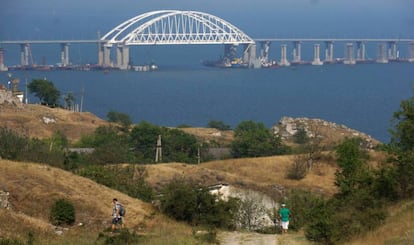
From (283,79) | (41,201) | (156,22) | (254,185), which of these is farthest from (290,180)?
(156,22)

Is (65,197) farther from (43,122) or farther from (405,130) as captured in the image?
(43,122)

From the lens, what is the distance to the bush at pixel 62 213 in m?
11.9

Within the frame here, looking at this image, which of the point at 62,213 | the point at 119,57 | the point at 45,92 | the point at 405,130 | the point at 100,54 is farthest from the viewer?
the point at 100,54

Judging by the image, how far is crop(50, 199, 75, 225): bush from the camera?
11914 mm

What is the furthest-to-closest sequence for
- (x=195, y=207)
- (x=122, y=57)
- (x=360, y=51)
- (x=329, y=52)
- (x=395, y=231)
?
(x=360, y=51)
(x=329, y=52)
(x=122, y=57)
(x=195, y=207)
(x=395, y=231)

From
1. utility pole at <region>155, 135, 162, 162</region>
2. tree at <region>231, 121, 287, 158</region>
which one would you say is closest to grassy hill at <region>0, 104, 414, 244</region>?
utility pole at <region>155, 135, 162, 162</region>

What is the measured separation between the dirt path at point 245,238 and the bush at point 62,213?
2099 millimetres

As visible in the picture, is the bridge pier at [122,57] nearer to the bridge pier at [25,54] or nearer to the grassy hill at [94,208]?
the bridge pier at [25,54]

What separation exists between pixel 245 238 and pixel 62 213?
8.57 feet

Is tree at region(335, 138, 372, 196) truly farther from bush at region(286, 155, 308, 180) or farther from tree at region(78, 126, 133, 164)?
tree at region(78, 126, 133, 164)

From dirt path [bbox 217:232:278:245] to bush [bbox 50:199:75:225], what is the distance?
210cm


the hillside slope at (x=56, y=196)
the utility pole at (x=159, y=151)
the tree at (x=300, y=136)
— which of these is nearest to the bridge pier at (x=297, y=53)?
the tree at (x=300, y=136)

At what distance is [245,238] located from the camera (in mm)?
10852

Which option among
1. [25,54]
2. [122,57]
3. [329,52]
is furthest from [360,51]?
[25,54]
